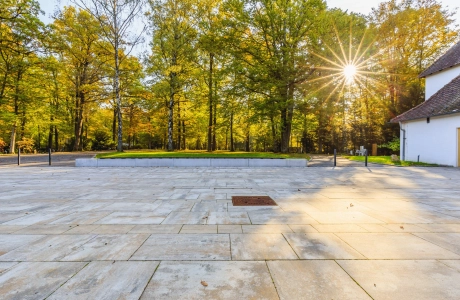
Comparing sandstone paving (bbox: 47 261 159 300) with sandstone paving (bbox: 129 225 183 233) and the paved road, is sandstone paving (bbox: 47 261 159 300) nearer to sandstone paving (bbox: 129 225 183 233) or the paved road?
sandstone paving (bbox: 129 225 183 233)

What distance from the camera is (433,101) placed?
59.1 feet

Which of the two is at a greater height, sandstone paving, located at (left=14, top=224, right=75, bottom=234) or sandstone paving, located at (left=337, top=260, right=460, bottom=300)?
sandstone paving, located at (left=337, top=260, right=460, bottom=300)

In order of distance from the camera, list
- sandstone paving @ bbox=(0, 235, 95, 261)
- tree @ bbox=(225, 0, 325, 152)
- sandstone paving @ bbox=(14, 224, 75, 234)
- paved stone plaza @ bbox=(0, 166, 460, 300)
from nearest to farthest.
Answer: paved stone plaza @ bbox=(0, 166, 460, 300) → sandstone paving @ bbox=(0, 235, 95, 261) → sandstone paving @ bbox=(14, 224, 75, 234) → tree @ bbox=(225, 0, 325, 152)

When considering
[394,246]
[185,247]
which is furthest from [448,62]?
[185,247]

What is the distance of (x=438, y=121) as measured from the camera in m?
16.2

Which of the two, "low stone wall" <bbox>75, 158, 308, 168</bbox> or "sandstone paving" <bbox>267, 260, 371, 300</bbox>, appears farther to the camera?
"low stone wall" <bbox>75, 158, 308, 168</bbox>

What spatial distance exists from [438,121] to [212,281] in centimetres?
2012

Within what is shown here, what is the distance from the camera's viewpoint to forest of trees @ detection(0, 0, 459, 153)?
19.9m

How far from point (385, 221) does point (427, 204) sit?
230 centimetres

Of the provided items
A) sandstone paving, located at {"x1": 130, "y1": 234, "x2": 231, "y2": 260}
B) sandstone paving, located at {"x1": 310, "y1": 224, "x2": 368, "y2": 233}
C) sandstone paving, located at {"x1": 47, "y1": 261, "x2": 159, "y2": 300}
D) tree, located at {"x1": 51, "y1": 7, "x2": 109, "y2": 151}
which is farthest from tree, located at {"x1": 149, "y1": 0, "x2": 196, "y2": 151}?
sandstone paving, located at {"x1": 47, "y1": 261, "x2": 159, "y2": 300}

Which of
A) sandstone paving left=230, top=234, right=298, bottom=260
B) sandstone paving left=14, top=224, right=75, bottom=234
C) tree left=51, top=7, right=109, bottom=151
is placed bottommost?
sandstone paving left=14, top=224, right=75, bottom=234

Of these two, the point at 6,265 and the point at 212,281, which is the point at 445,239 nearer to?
the point at 212,281

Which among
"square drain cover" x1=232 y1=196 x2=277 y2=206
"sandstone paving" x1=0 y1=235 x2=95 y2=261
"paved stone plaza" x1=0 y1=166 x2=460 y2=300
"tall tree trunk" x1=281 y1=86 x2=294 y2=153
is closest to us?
"paved stone plaza" x1=0 y1=166 x2=460 y2=300

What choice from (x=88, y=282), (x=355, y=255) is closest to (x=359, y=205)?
(x=355, y=255)
